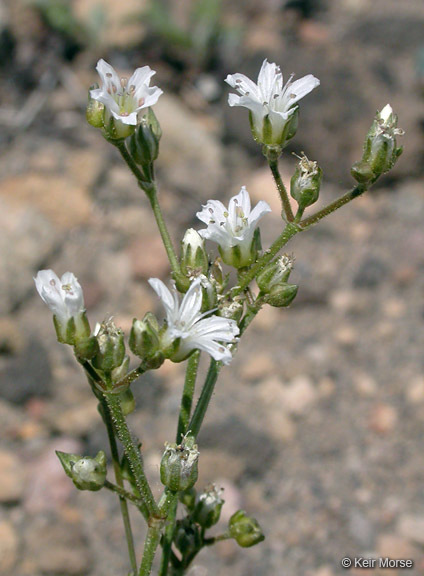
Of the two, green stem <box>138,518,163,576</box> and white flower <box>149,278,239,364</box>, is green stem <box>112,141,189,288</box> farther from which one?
green stem <box>138,518,163,576</box>

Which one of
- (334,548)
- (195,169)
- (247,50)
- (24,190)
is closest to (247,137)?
(195,169)

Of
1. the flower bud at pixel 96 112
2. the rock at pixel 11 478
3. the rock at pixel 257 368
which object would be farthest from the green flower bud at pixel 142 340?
the rock at pixel 257 368

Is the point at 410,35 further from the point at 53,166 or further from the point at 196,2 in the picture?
the point at 53,166

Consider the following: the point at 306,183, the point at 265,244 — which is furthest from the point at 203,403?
the point at 265,244

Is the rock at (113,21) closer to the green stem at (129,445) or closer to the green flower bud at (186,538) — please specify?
the green flower bud at (186,538)

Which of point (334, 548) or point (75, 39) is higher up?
point (75, 39)

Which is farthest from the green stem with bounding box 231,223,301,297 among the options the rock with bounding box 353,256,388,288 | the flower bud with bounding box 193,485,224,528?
the rock with bounding box 353,256,388,288

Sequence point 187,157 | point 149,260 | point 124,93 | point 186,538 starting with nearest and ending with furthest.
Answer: point 124,93 < point 186,538 < point 149,260 < point 187,157

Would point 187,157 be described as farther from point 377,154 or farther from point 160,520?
point 160,520
